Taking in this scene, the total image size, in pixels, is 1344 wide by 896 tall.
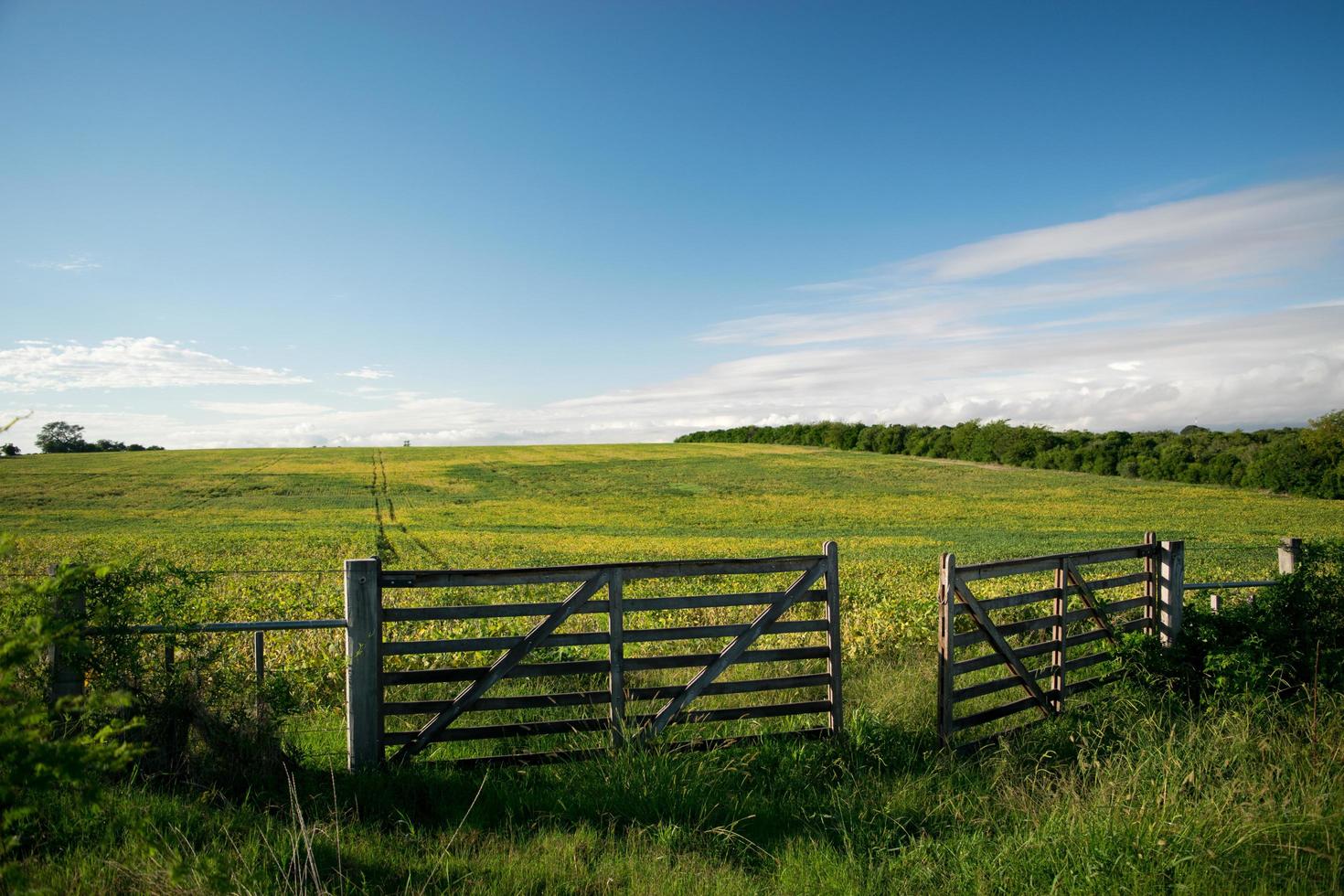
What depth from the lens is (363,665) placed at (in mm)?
6156

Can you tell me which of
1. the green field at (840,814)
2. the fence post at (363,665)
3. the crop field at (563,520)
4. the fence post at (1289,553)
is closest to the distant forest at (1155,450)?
the crop field at (563,520)

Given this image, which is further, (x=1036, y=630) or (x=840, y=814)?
(x=1036, y=630)

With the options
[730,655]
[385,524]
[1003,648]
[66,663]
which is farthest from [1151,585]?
[385,524]

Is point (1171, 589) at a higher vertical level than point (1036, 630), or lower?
higher

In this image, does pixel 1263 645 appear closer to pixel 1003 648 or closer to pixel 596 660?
pixel 1003 648

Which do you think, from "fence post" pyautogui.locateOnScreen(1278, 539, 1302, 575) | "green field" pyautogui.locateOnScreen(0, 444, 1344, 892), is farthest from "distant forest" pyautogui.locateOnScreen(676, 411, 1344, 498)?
"green field" pyautogui.locateOnScreen(0, 444, 1344, 892)

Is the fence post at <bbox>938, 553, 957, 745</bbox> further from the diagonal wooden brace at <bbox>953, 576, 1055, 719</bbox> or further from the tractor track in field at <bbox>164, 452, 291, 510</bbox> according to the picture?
the tractor track in field at <bbox>164, 452, 291, 510</bbox>

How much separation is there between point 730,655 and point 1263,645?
577 cm

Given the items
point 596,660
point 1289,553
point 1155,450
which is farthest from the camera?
point 1155,450

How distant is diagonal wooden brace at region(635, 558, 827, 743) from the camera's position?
21.8 ft

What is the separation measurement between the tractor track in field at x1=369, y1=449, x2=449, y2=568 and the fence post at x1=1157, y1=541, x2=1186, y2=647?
18.7m

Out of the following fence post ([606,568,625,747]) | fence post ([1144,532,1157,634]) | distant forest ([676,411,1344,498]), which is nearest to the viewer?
fence post ([606,568,625,747])

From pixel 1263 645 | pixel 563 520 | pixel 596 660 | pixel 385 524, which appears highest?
pixel 596 660

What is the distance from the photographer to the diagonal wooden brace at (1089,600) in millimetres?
8391
